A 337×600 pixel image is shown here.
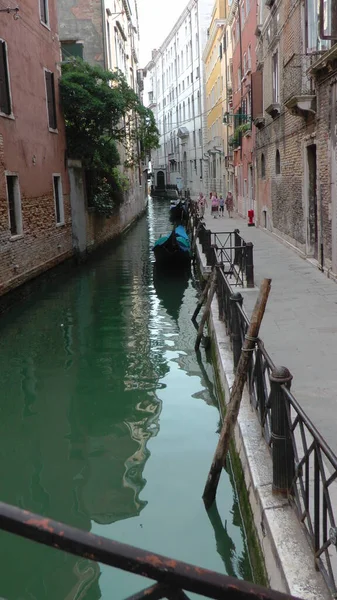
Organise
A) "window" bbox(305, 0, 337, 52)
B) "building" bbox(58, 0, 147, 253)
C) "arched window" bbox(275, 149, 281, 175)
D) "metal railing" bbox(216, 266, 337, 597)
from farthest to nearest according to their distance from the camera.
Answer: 1. "building" bbox(58, 0, 147, 253)
2. "arched window" bbox(275, 149, 281, 175)
3. "window" bbox(305, 0, 337, 52)
4. "metal railing" bbox(216, 266, 337, 597)

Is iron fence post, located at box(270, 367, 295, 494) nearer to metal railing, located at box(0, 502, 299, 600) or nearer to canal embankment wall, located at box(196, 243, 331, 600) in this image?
canal embankment wall, located at box(196, 243, 331, 600)

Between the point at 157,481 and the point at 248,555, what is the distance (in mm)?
1272

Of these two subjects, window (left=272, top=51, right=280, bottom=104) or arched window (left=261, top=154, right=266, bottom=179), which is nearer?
window (left=272, top=51, right=280, bottom=104)

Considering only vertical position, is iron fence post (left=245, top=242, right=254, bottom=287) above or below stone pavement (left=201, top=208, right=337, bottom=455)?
above

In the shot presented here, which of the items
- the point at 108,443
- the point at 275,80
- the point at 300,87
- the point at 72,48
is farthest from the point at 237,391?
the point at 72,48

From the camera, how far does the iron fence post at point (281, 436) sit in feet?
11.1

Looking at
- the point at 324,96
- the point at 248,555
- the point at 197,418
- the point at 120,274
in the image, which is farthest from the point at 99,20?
the point at 248,555

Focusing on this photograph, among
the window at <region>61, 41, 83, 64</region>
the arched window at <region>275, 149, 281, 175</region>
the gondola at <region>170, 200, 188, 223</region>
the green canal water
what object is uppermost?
the window at <region>61, 41, 83, 64</region>

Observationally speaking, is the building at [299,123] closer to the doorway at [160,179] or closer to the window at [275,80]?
the window at [275,80]

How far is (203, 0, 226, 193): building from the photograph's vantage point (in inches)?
1416

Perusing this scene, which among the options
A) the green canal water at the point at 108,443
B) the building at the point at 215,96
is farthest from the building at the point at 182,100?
the green canal water at the point at 108,443

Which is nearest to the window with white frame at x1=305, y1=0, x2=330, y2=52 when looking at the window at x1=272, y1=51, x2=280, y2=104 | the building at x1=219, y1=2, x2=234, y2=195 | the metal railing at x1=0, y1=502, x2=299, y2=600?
the window at x1=272, y1=51, x2=280, y2=104

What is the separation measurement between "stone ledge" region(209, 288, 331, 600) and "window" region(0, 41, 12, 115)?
9.76 meters

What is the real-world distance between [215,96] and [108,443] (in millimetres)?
37549
